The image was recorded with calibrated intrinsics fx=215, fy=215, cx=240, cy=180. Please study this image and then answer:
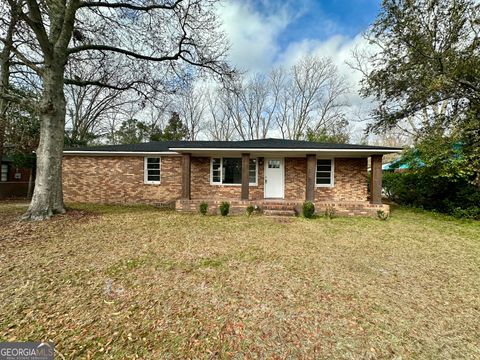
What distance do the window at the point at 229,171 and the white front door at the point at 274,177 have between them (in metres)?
0.61

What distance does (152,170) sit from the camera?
10.8 metres

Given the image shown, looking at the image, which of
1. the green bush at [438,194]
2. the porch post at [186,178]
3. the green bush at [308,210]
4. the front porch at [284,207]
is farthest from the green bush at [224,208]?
the green bush at [438,194]

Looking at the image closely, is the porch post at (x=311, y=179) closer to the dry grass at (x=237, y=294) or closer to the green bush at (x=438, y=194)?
the dry grass at (x=237, y=294)

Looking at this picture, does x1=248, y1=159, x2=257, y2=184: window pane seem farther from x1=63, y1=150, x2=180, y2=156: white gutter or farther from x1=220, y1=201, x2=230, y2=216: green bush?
x1=63, y1=150, x2=180, y2=156: white gutter

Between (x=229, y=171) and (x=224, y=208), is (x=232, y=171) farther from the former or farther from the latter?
(x=224, y=208)

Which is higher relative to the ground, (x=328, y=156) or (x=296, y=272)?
(x=328, y=156)

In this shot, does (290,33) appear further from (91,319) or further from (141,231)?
(91,319)

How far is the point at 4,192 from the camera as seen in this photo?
13.4 metres

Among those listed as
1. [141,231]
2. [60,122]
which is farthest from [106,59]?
[141,231]

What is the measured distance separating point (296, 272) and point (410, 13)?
37.1 feet

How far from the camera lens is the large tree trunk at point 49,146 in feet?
21.6

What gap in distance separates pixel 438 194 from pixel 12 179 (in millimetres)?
25760

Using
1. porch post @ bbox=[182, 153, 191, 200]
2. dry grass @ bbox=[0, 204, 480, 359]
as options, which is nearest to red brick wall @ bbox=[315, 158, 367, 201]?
dry grass @ bbox=[0, 204, 480, 359]

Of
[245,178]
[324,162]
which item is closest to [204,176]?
[245,178]
